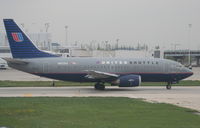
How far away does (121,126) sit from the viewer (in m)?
14.9

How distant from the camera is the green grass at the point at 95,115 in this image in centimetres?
1523

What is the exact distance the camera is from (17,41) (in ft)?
113

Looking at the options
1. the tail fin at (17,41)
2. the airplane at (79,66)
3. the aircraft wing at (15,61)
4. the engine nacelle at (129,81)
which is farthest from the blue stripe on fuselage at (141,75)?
the tail fin at (17,41)

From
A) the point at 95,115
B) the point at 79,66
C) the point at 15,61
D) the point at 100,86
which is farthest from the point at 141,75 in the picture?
the point at 95,115

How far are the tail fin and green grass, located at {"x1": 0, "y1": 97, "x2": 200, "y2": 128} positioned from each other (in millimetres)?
12121

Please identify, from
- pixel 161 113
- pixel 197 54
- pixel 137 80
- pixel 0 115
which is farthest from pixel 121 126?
pixel 197 54

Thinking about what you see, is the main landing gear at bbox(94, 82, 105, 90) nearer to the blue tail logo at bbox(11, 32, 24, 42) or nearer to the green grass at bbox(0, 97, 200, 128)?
the blue tail logo at bbox(11, 32, 24, 42)

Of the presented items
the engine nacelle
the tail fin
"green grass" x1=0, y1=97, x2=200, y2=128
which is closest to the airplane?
the tail fin

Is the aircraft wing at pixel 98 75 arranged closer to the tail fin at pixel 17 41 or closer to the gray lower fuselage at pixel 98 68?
the gray lower fuselage at pixel 98 68

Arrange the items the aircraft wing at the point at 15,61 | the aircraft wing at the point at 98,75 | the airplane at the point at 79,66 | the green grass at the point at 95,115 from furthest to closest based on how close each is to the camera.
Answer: the airplane at the point at 79,66 < the aircraft wing at the point at 15,61 < the aircraft wing at the point at 98,75 < the green grass at the point at 95,115

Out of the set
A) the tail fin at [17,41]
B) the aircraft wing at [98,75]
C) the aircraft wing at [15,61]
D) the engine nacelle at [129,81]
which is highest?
the tail fin at [17,41]

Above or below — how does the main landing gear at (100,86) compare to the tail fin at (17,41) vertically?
below

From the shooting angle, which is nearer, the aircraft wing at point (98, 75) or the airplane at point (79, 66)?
the aircraft wing at point (98, 75)

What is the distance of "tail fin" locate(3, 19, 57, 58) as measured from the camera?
34.5 metres
